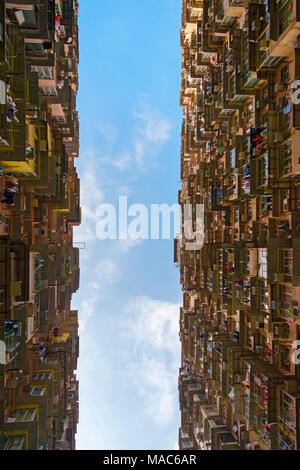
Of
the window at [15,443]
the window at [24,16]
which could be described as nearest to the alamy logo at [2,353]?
the window at [15,443]

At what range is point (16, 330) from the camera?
1855cm

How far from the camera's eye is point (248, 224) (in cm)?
2655

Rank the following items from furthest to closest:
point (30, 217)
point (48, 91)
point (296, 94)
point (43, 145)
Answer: point (48, 91) < point (30, 217) < point (43, 145) < point (296, 94)

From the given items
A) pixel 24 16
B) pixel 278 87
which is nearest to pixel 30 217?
pixel 24 16

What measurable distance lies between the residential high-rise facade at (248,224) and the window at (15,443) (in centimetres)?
1852

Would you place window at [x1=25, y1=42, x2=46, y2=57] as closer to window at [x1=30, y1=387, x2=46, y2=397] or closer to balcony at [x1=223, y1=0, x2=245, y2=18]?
balcony at [x1=223, y1=0, x2=245, y2=18]

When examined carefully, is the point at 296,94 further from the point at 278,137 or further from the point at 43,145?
the point at 43,145

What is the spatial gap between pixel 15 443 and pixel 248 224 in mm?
26734

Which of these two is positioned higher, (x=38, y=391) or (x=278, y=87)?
(x=278, y=87)

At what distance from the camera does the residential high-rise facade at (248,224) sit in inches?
771

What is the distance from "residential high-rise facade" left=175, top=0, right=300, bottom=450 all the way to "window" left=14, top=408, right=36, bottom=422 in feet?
59.8

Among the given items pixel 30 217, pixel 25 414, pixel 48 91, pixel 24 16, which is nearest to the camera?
pixel 24 16
